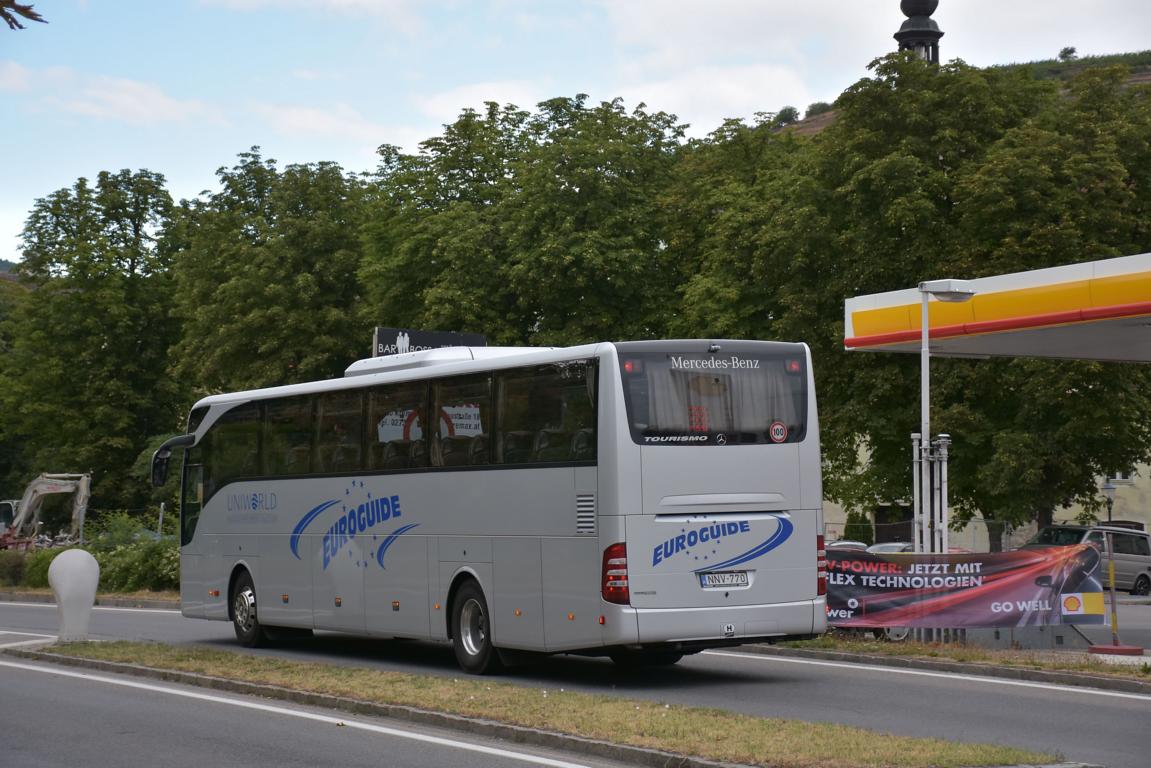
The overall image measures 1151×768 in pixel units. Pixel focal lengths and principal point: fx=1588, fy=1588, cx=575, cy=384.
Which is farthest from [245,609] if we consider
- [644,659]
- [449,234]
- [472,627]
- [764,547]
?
[449,234]

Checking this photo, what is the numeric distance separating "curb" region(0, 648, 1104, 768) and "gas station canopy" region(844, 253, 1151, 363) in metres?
13.1

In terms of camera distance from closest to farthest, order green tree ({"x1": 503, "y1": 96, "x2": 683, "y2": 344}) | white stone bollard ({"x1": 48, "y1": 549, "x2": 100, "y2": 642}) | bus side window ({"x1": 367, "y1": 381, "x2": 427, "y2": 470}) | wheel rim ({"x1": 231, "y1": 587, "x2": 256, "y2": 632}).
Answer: bus side window ({"x1": 367, "y1": 381, "x2": 427, "y2": 470}) → white stone bollard ({"x1": 48, "y1": 549, "x2": 100, "y2": 642}) → wheel rim ({"x1": 231, "y1": 587, "x2": 256, "y2": 632}) → green tree ({"x1": 503, "y1": 96, "x2": 683, "y2": 344})

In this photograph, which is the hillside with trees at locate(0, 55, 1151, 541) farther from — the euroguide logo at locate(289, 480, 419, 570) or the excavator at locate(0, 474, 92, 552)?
the euroguide logo at locate(289, 480, 419, 570)

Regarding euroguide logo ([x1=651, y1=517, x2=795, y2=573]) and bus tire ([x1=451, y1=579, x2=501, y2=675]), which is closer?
euroguide logo ([x1=651, y1=517, x2=795, y2=573])

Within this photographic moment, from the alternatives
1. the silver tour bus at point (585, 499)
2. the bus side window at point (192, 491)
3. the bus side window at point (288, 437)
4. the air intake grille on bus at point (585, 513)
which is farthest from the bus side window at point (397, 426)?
the bus side window at point (192, 491)

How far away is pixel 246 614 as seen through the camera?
880 inches

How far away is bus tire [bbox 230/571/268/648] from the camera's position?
72.5 feet

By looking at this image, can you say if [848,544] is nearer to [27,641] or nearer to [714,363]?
[714,363]

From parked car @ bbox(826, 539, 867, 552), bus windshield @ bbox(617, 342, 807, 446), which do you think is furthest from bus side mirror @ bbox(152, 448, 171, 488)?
parked car @ bbox(826, 539, 867, 552)

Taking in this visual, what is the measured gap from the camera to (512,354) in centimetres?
1753

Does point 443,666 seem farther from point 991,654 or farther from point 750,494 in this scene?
point 991,654

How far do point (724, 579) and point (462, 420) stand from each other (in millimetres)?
3696

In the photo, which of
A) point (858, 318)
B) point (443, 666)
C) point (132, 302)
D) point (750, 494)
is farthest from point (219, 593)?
point (132, 302)

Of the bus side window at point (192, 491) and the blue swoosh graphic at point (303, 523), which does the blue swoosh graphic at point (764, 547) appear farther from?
the bus side window at point (192, 491)
